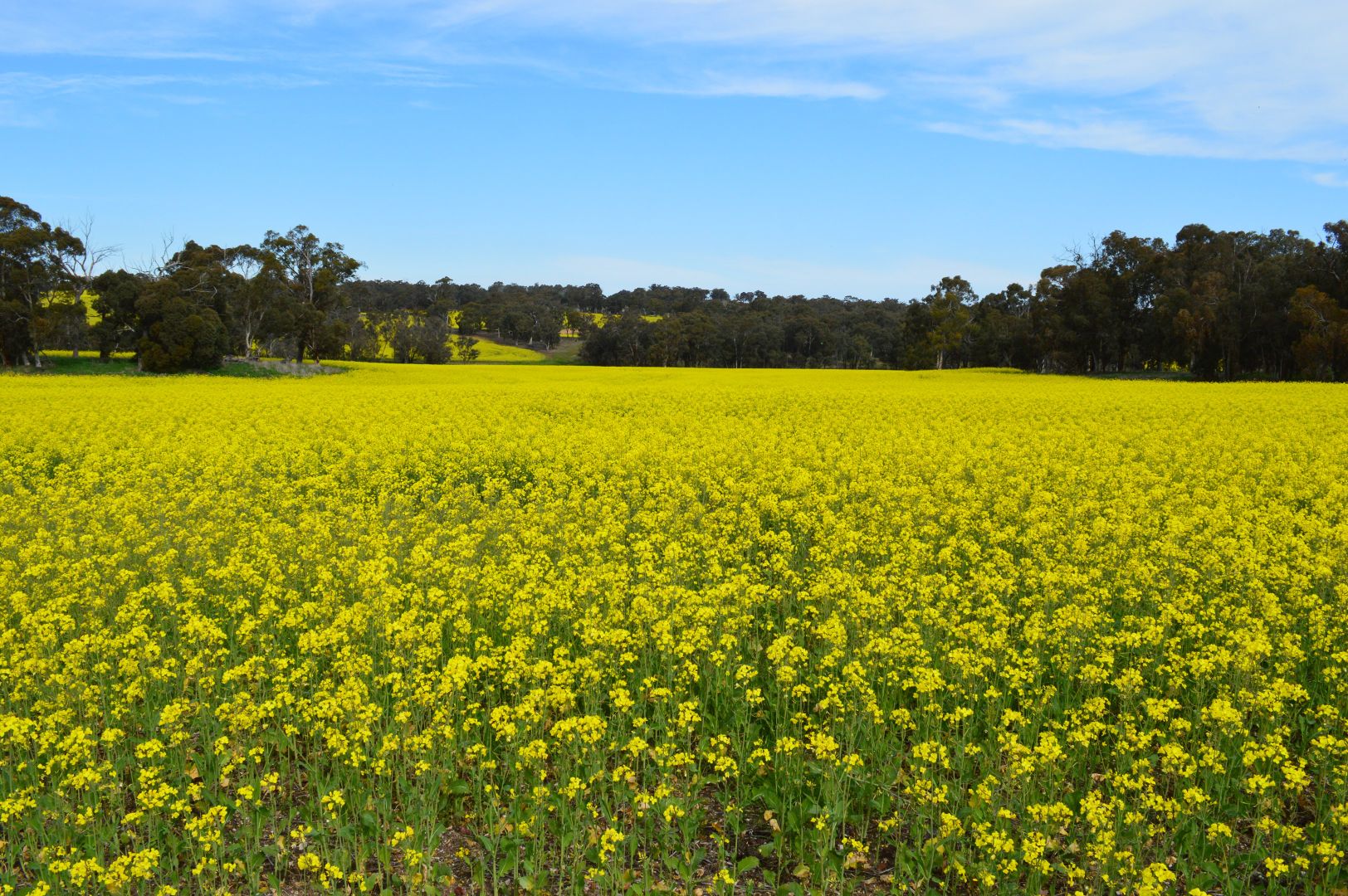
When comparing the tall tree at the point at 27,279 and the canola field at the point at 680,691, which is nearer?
the canola field at the point at 680,691

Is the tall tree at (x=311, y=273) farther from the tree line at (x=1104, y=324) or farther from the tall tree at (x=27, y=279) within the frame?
the tree line at (x=1104, y=324)

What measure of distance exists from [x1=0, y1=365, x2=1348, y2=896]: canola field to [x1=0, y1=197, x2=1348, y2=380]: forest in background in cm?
5374

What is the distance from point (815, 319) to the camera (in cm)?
11231

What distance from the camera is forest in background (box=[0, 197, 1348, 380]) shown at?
2279 inches

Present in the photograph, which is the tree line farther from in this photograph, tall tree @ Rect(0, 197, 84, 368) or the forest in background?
tall tree @ Rect(0, 197, 84, 368)

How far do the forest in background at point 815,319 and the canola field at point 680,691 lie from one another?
53.7 meters

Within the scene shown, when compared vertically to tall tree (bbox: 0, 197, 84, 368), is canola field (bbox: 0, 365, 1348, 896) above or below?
below

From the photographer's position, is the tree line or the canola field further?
the tree line

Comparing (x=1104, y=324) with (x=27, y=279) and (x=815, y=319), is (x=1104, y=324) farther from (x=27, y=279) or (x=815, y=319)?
(x=27, y=279)

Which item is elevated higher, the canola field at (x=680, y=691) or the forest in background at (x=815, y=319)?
the forest in background at (x=815, y=319)

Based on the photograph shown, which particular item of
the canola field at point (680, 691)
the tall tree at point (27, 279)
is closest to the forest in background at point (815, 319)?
the tall tree at point (27, 279)

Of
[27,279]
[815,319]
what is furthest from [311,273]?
[815,319]

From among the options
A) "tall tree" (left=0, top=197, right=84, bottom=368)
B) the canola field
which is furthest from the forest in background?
the canola field

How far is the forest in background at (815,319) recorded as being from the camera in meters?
57.9
